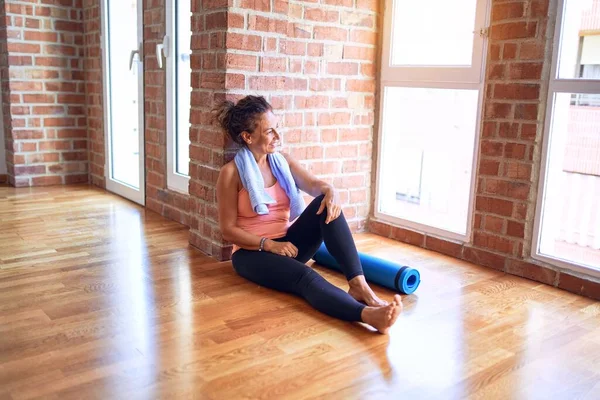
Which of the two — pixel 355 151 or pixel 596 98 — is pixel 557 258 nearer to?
pixel 596 98

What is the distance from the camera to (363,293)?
2.36 metres

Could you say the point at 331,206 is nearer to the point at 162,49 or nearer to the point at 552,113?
the point at 552,113

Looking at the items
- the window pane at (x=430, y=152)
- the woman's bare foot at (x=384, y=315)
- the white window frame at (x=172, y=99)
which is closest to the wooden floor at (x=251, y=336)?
the woman's bare foot at (x=384, y=315)

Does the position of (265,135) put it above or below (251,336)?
above

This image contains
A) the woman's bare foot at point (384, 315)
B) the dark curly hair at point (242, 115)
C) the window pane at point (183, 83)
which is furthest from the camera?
the window pane at point (183, 83)

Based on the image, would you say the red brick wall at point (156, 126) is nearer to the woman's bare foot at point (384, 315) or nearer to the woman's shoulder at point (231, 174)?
the woman's shoulder at point (231, 174)

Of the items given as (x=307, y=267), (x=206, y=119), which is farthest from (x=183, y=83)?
(x=307, y=267)

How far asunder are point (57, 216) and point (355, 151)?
77.4 inches

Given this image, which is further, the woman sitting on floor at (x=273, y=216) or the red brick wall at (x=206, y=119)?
the red brick wall at (x=206, y=119)

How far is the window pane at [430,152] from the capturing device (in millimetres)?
3229

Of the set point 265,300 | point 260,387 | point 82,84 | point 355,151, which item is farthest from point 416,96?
point 82,84

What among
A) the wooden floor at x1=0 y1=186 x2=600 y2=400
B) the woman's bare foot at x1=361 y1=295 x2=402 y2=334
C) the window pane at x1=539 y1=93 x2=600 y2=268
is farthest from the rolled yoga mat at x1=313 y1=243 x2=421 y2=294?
the window pane at x1=539 y1=93 x2=600 y2=268

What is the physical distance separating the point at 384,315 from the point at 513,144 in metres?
1.21

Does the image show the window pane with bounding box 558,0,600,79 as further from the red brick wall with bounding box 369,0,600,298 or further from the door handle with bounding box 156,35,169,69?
the door handle with bounding box 156,35,169,69
